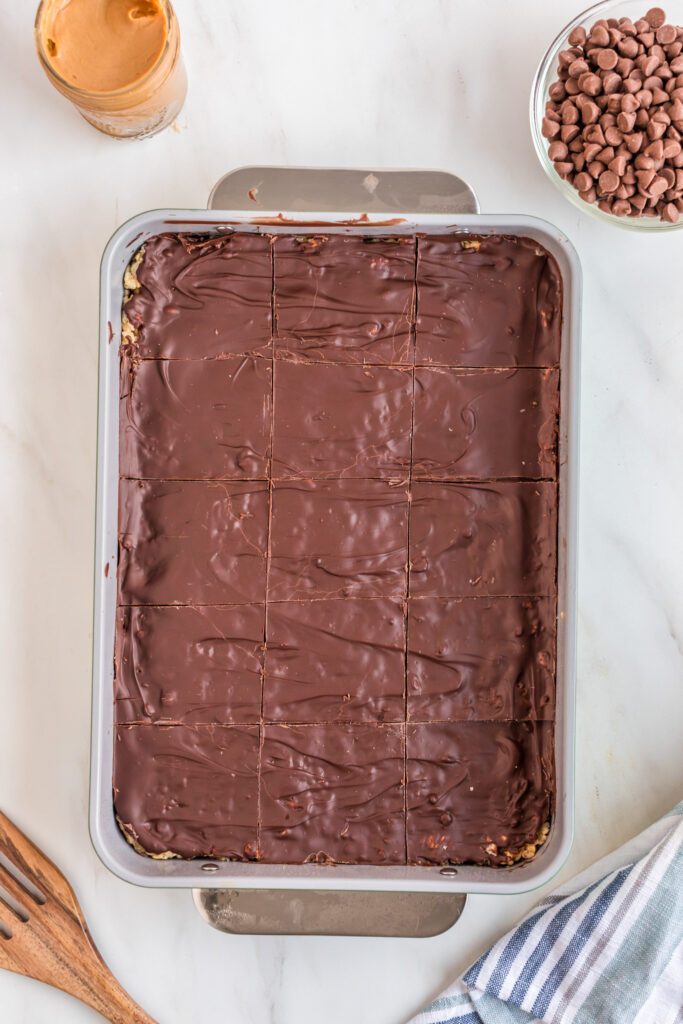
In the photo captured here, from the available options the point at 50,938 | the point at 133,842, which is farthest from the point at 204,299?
the point at 50,938

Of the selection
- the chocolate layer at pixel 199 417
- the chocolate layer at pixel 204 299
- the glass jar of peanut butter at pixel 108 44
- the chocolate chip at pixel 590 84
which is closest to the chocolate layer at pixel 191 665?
the chocolate layer at pixel 199 417

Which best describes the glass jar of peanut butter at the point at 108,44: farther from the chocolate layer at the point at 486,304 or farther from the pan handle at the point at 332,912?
the pan handle at the point at 332,912

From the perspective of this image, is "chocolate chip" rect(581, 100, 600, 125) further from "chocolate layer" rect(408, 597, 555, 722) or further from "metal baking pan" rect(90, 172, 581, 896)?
"chocolate layer" rect(408, 597, 555, 722)

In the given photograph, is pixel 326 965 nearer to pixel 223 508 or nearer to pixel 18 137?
pixel 223 508

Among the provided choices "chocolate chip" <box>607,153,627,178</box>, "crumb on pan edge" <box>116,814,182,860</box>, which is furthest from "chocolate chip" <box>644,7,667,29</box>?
"crumb on pan edge" <box>116,814,182,860</box>

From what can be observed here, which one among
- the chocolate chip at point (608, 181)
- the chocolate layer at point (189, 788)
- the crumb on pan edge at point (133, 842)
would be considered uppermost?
the chocolate chip at point (608, 181)

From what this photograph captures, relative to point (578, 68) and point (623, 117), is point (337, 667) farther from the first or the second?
point (578, 68)

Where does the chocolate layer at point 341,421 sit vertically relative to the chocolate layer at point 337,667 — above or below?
above
